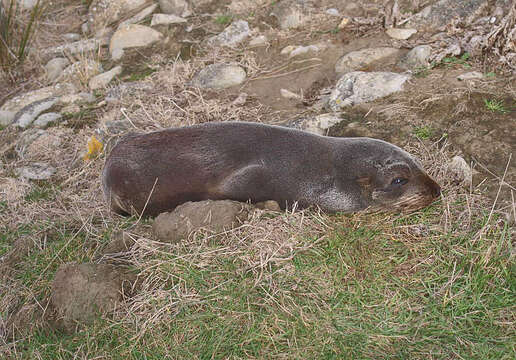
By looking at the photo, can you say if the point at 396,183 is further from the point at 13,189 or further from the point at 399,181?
the point at 13,189

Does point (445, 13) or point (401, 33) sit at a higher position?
point (445, 13)

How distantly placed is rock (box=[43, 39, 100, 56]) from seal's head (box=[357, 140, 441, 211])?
5940 millimetres

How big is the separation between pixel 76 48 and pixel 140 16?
4.05 ft

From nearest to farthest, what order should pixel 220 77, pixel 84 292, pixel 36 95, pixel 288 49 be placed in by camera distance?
pixel 84 292
pixel 220 77
pixel 288 49
pixel 36 95

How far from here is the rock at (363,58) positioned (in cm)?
629

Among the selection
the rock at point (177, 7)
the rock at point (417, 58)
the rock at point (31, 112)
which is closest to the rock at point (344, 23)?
the rock at point (417, 58)

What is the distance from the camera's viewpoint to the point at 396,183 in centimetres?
405

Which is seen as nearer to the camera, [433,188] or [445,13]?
[433,188]

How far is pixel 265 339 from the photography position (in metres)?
3.22

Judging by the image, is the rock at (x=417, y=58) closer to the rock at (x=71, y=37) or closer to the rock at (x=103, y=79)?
the rock at (x=103, y=79)

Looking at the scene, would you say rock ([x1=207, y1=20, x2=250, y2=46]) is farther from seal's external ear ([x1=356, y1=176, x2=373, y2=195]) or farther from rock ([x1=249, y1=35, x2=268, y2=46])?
seal's external ear ([x1=356, y1=176, x2=373, y2=195])

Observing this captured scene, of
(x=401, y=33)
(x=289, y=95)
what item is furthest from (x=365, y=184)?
(x=401, y=33)

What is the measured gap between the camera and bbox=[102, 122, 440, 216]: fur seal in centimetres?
409

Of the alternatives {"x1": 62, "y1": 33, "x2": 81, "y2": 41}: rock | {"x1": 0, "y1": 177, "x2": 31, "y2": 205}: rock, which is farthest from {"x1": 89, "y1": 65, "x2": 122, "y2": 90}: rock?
{"x1": 0, "y1": 177, "x2": 31, "y2": 205}: rock
